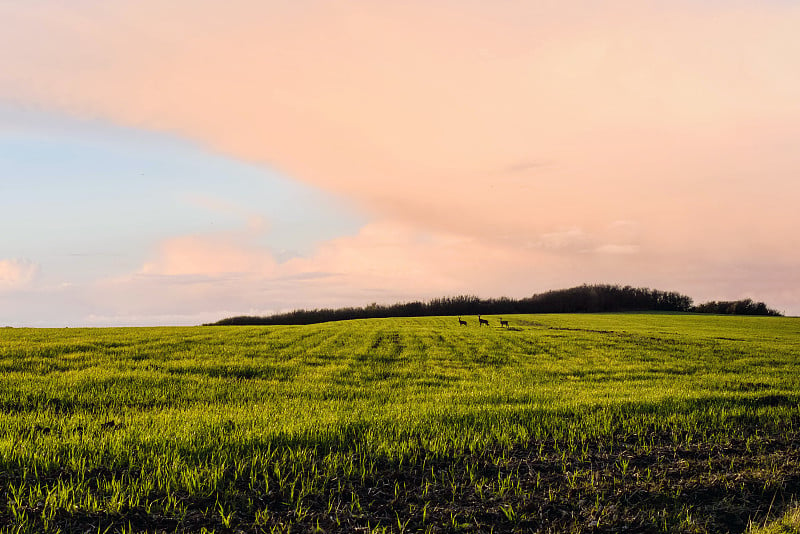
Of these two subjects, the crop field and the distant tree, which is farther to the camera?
the distant tree

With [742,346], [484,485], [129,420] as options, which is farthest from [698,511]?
Answer: [742,346]

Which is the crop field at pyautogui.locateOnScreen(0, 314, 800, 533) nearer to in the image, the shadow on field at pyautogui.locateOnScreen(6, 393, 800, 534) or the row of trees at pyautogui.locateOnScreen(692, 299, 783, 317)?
the shadow on field at pyautogui.locateOnScreen(6, 393, 800, 534)

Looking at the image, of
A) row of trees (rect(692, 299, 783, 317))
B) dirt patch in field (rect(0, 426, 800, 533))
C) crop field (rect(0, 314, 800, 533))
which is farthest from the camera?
row of trees (rect(692, 299, 783, 317))

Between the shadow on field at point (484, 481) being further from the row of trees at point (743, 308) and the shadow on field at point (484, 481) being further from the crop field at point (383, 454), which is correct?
the row of trees at point (743, 308)

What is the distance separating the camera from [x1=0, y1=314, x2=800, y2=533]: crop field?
6.87 m

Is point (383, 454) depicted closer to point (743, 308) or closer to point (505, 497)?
point (505, 497)

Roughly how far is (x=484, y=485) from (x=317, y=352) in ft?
66.9

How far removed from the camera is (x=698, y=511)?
24.2 feet

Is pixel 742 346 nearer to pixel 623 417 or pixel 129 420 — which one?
pixel 623 417

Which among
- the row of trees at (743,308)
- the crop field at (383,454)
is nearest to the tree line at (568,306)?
the row of trees at (743,308)

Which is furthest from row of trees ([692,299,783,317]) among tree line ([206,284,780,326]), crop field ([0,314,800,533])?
crop field ([0,314,800,533])

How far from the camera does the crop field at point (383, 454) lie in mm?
6867

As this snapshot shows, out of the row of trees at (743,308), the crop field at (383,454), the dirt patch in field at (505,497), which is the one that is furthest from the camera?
the row of trees at (743,308)

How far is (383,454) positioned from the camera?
8.95m
